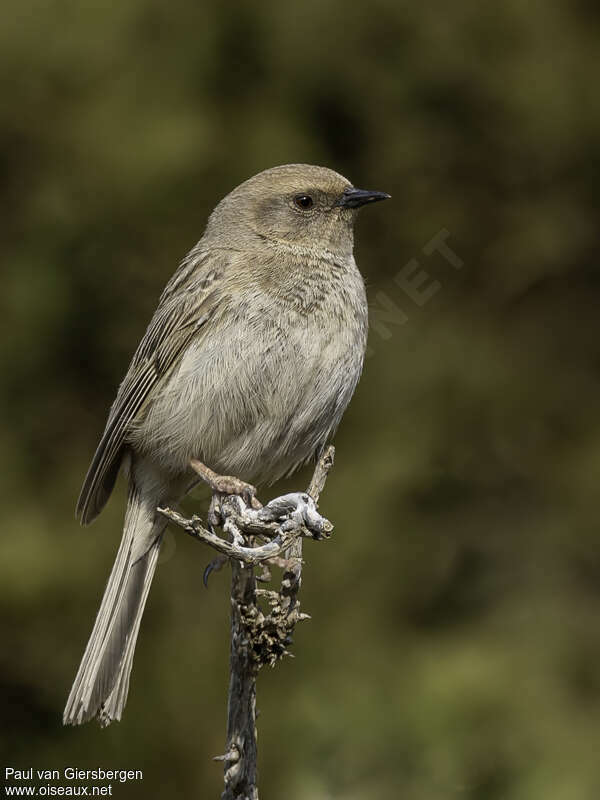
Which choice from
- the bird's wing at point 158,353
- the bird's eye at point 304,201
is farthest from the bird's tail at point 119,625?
→ the bird's eye at point 304,201

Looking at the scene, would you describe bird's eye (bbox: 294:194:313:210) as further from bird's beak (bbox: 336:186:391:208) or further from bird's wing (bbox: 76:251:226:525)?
bird's wing (bbox: 76:251:226:525)

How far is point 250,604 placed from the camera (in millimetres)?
3260

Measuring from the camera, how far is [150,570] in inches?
172

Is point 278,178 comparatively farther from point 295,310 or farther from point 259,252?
point 295,310

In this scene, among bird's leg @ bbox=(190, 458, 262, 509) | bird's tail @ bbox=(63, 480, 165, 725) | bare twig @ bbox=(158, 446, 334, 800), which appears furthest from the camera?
bird's tail @ bbox=(63, 480, 165, 725)

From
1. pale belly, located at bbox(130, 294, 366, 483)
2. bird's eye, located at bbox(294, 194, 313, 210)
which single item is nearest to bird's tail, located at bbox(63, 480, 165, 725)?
pale belly, located at bbox(130, 294, 366, 483)

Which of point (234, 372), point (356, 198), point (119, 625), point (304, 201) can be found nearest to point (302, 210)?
point (304, 201)

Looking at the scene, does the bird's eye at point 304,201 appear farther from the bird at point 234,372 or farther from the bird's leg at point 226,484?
the bird's leg at point 226,484

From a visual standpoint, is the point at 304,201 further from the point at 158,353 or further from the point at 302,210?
the point at 158,353

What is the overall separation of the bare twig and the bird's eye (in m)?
1.51

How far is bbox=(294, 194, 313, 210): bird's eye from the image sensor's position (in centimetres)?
443

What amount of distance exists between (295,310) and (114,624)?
143 cm

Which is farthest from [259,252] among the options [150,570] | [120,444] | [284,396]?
[150,570]

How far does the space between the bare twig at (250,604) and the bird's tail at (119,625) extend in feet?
2.85
